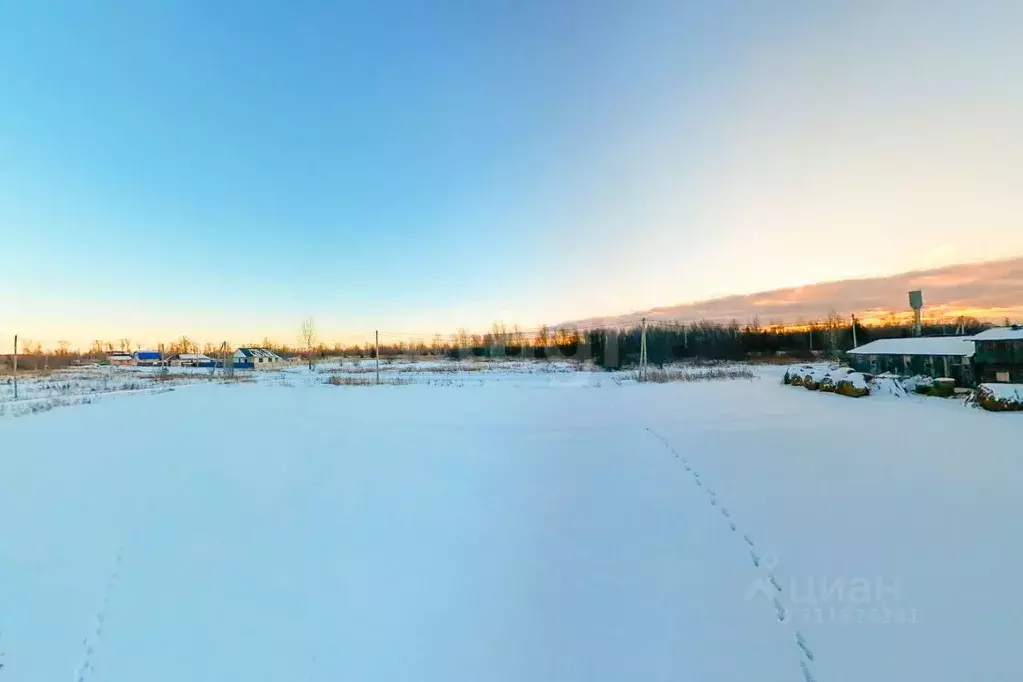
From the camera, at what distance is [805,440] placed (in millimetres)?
6832

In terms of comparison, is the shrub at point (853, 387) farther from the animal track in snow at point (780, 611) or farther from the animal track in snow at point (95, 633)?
the animal track in snow at point (95, 633)

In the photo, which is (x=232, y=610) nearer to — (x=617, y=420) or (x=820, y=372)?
(x=617, y=420)

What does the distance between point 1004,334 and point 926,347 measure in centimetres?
293

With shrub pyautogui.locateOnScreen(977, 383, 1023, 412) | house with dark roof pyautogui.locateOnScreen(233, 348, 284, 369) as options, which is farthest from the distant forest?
shrub pyautogui.locateOnScreen(977, 383, 1023, 412)

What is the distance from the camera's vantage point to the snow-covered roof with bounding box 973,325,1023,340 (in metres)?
11.4

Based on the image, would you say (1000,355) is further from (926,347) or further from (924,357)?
(924,357)

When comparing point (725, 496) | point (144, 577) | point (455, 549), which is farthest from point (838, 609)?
point (144, 577)

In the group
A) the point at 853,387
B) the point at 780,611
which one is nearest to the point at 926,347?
the point at 853,387

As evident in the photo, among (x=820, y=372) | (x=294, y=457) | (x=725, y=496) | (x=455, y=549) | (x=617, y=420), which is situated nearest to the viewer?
(x=455, y=549)

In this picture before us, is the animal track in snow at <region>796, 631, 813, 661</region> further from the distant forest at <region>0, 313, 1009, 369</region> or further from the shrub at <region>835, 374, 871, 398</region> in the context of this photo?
the distant forest at <region>0, 313, 1009, 369</region>

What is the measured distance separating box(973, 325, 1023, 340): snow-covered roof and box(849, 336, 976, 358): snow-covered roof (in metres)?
0.61

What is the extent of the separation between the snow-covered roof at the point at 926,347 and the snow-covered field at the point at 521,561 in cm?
848

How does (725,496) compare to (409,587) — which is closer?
(409,587)

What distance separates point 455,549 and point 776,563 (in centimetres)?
264
